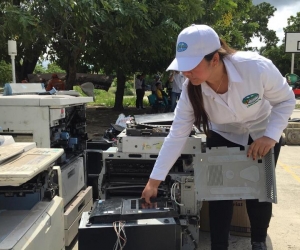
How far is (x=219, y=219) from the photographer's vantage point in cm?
247

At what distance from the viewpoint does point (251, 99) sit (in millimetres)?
2162

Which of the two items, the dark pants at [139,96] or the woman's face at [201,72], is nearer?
the woman's face at [201,72]

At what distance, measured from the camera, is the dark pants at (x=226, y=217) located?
2408 mm

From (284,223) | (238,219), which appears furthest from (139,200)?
(284,223)

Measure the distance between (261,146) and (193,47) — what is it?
75 centimetres

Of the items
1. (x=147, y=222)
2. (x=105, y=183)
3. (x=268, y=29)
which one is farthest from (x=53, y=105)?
(x=268, y=29)

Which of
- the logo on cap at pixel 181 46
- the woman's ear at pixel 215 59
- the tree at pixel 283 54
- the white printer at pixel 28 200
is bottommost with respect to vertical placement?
the white printer at pixel 28 200

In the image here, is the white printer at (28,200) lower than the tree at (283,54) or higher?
lower

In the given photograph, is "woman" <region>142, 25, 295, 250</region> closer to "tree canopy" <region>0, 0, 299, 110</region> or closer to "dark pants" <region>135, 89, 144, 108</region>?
"tree canopy" <region>0, 0, 299, 110</region>

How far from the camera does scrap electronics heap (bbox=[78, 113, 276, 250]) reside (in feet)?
6.73

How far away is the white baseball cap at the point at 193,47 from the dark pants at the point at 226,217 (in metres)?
0.70

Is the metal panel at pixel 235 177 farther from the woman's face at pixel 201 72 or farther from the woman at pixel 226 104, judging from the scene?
the woman's face at pixel 201 72

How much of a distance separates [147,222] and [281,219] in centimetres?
243

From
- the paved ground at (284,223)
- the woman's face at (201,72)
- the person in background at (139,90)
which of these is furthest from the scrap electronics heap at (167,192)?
the person in background at (139,90)
